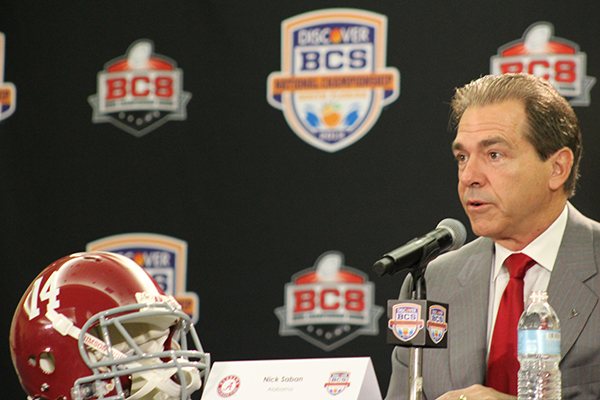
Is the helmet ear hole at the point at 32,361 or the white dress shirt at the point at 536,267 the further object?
the white dress shirt at the point at 536,267

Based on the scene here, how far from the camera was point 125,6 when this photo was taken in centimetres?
329

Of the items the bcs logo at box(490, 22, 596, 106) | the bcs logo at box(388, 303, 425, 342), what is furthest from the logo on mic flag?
the bcs logo at box(490, 22, 596, 106)

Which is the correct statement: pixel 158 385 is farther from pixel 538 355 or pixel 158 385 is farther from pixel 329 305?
pixel 329 305

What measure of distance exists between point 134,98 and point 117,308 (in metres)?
1.73

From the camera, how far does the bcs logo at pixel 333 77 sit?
2.90m

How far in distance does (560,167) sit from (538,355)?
72 cm

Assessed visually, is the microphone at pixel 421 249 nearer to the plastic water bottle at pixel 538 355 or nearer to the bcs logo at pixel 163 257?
the plastic water bottle at pixel 538 355

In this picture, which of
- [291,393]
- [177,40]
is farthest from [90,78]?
[291,393]

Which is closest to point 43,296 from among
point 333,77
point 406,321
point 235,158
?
point 406,321

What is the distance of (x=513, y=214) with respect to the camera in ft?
6.50

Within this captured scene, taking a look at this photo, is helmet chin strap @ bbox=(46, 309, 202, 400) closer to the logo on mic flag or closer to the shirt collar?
the logo on mic flag

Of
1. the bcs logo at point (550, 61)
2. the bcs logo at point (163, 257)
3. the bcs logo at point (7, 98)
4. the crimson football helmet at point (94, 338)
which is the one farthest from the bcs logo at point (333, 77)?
the crimson football helmet at point (94, 338)

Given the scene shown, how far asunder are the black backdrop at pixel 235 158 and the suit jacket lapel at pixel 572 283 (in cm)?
69

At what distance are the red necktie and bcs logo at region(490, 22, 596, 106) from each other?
0.94 m
